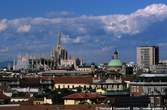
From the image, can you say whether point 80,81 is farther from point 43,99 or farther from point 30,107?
point 30,107

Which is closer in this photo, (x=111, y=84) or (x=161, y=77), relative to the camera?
(x=161, y=77)

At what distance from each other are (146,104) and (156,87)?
4504 centimetres

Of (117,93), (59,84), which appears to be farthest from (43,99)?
(59,84)

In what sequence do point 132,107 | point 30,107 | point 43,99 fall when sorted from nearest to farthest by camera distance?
point 132,107
point 30,107
point 43,99

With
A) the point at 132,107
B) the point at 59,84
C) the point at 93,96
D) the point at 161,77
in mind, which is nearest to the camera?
the point at 132,107

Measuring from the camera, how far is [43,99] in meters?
97.1

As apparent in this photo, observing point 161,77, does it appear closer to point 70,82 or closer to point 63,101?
point 63,101

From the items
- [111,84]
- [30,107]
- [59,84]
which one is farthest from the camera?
[59,84]

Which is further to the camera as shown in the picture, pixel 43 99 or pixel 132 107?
pixel 43 99

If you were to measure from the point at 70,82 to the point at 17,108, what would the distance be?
351 ft

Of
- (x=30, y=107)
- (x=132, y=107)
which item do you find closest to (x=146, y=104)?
(x=132, y=107)

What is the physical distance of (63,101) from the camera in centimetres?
9162

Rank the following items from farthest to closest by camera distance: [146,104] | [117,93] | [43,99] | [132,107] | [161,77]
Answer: [161,77] → [117,93] → [43,99] → [146,104] → [132,107]

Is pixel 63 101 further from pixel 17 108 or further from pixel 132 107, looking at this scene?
pixel 132 107
